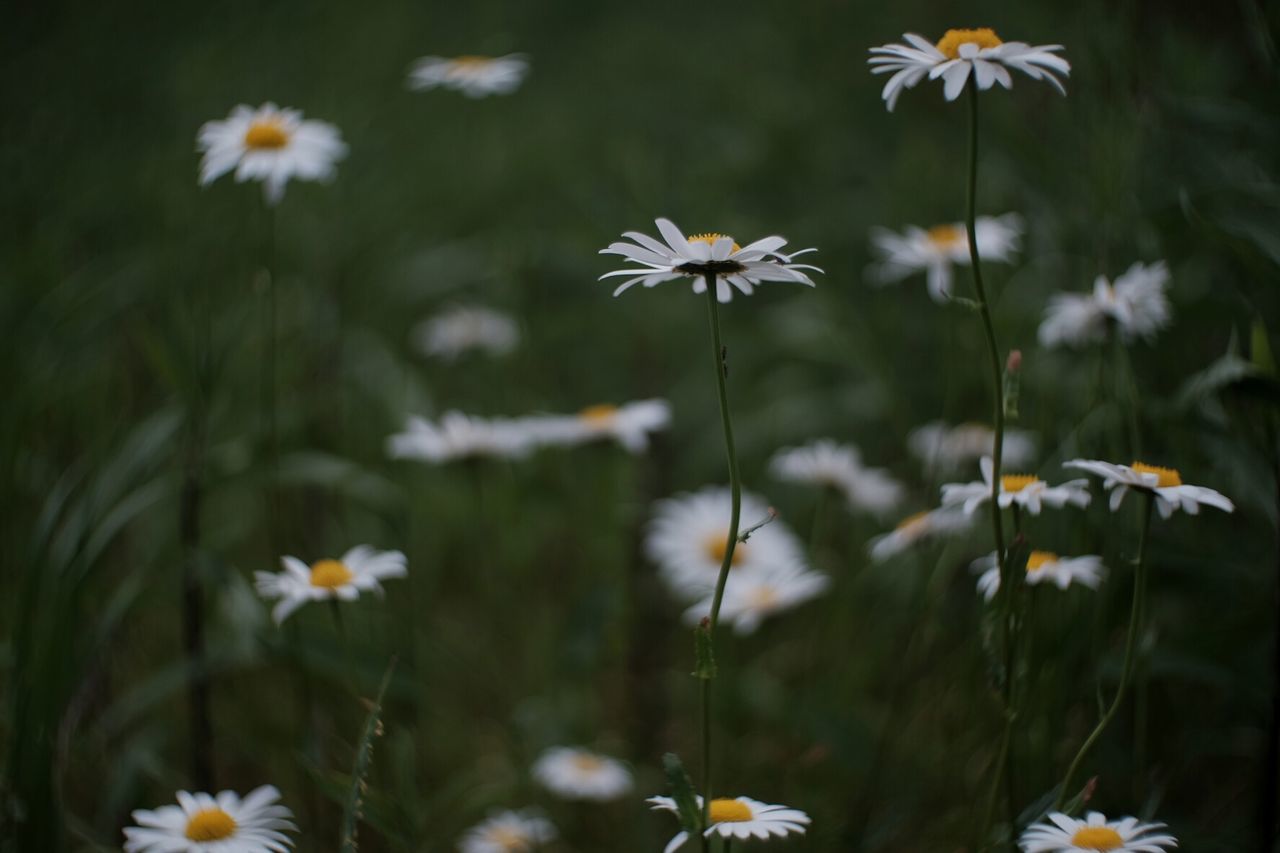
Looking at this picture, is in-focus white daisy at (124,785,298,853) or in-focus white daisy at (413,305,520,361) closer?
in-focus white daisy at (124,785,298,853)

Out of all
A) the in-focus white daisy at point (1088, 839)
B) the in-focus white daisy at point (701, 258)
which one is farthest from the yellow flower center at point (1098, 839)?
the in-focus white daisy at point (701, 258)

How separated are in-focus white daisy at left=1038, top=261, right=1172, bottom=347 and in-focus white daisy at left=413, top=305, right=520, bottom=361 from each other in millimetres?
781

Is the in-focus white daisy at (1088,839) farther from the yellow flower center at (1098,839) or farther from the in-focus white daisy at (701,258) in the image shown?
the in-focus white daisy at (701,258)

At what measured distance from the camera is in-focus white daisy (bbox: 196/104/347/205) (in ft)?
3.02

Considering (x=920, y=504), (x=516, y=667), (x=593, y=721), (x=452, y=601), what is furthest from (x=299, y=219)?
(x=920, y=504)

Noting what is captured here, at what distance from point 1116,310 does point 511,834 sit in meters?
0.72

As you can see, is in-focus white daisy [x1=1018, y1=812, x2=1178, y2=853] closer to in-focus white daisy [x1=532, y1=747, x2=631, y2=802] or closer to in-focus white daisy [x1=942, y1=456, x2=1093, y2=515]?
in-focus white daisy [x1=942, y1=456, x2=1093, y2=515]

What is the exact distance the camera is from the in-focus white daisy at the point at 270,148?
92cm

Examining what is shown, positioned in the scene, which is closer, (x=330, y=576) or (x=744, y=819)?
(x=744, y=819)

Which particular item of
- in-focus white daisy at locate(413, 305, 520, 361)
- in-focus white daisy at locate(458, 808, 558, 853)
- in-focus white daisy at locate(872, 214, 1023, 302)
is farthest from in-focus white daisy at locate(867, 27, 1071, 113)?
in-focus white daisy at locate(413, 305, 520, 361)

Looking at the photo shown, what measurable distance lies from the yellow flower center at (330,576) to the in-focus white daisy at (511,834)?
12.1 inches

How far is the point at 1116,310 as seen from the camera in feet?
2.57

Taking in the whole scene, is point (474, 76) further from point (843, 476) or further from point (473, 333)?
point (843, 476)

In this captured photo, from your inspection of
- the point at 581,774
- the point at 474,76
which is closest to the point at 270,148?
the point at 474,76
